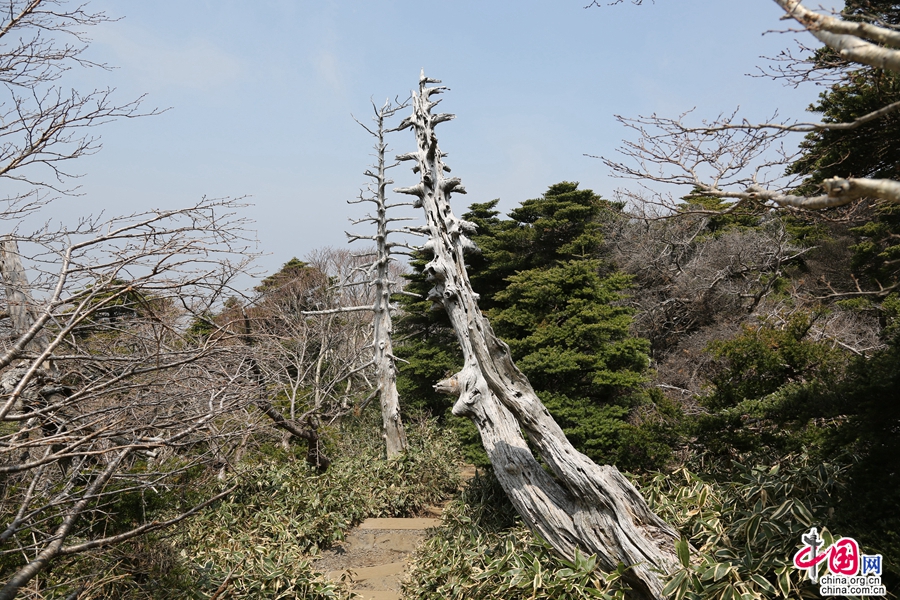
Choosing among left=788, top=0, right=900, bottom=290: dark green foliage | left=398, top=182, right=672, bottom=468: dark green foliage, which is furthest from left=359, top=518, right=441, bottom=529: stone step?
left=788, top=0, right=900, bottom=290: dark green foliage

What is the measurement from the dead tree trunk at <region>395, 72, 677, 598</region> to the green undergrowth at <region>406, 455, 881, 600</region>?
0.21 metres

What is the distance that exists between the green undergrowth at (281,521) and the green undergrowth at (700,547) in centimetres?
138

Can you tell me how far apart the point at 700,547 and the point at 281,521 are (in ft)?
17.0

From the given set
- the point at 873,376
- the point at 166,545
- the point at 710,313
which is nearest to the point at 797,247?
the point at 710,313

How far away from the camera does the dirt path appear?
6.38 meters

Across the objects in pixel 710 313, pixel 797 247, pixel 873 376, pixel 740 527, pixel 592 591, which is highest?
pixel 797 247

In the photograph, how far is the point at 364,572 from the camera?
22.1 ft

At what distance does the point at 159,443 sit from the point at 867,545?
4.46m

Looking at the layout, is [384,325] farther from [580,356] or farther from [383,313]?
[580,356]

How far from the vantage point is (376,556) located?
23.7ft

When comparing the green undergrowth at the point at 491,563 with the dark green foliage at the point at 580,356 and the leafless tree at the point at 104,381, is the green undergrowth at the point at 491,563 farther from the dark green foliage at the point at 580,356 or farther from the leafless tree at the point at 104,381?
the leafless tree at the point at 104,381

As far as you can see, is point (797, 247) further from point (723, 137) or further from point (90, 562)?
point (90, 562)

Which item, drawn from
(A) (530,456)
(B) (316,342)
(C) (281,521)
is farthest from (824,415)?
(B) (316,342)

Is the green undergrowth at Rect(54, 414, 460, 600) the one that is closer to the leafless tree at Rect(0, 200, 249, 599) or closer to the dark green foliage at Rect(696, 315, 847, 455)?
the leafless tree at Rect(0, 200, 249, 599)
